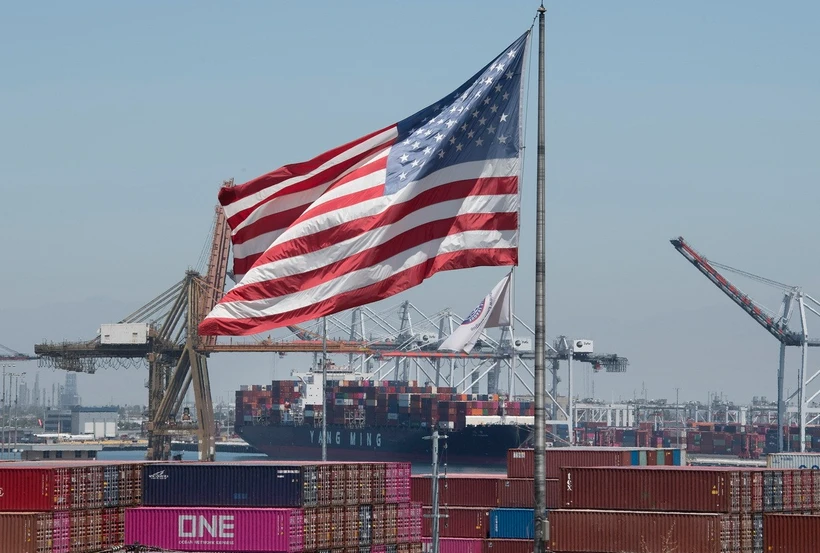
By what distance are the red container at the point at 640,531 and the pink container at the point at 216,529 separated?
9006 mm

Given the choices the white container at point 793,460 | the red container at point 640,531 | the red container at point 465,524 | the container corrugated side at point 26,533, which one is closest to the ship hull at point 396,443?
the white container at point 793,460

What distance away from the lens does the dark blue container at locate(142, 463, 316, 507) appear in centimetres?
3928

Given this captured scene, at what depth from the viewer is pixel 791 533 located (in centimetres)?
4166

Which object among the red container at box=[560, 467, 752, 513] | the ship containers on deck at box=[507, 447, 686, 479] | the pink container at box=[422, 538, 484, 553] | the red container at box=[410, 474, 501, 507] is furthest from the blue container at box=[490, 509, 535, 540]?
the red container at box=[560, 467, 752, 513]

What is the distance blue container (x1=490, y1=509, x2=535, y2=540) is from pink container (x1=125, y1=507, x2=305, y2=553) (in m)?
16.2

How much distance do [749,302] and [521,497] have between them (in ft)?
316

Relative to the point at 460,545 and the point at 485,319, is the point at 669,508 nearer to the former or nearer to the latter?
the point at 485,319

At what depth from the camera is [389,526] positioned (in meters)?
41.8

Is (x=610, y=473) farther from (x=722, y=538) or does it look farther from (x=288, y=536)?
(x=288, y=536)

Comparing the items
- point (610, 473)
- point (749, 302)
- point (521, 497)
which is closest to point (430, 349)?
point (749, 302)

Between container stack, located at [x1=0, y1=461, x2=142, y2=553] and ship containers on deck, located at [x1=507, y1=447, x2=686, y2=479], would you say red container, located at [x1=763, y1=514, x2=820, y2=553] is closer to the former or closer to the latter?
ship containers on deck, located at [x1=507, y1=447, x2=686, y2=479]

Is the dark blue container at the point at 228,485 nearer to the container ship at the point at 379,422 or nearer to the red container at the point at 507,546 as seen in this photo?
the red container at the point at 507,546

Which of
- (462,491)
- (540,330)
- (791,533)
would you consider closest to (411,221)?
(540,330)

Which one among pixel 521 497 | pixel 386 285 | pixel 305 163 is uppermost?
pixel 305 163
